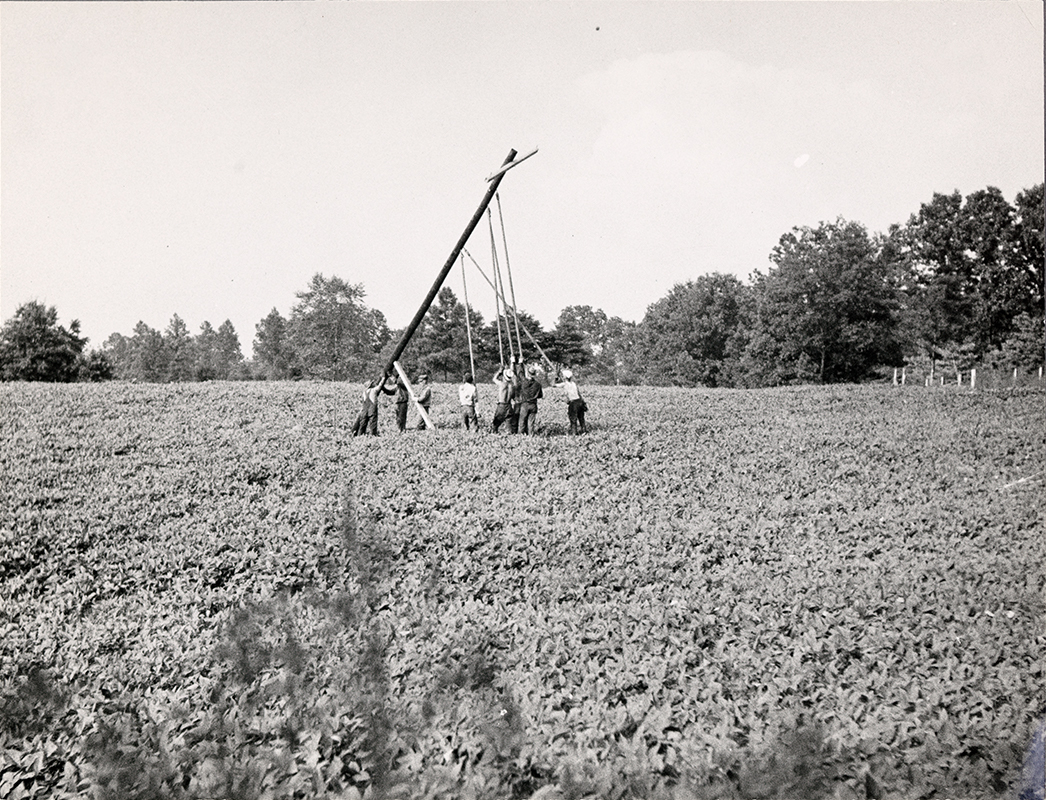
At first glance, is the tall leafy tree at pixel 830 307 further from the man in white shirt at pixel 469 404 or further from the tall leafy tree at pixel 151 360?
the tall leafy tree at pixel 151 360

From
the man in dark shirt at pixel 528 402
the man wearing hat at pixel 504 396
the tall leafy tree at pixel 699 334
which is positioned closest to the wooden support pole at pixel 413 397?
the man wearing hat at pixel 504 396

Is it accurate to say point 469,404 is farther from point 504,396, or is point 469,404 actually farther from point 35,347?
point 35,347

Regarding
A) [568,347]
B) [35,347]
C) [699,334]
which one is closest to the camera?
[35,347]

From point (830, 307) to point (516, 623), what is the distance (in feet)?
150

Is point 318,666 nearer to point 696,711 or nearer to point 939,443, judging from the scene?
point 696,711

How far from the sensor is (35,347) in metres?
45.4

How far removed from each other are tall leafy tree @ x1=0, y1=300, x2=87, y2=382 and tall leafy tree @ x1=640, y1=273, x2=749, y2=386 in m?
52.5

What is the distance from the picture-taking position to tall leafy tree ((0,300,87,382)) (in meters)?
44.8

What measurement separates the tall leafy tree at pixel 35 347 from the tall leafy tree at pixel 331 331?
25758 mm

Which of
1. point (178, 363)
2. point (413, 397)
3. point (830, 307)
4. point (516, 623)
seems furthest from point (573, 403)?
point (178, 363)

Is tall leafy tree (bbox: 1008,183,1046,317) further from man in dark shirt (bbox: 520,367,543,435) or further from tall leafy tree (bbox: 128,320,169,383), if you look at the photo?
tall leafy tree (bbox: 128,320,169,383)

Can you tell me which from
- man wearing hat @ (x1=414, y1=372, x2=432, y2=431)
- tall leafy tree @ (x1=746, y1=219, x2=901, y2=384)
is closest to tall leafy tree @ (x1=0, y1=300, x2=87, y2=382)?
man wearing hat @ (x1=414, y1=372, x2=432, y2=431)

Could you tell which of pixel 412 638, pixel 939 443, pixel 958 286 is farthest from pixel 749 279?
pixel 412 638

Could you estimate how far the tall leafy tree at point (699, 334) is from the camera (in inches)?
2753
